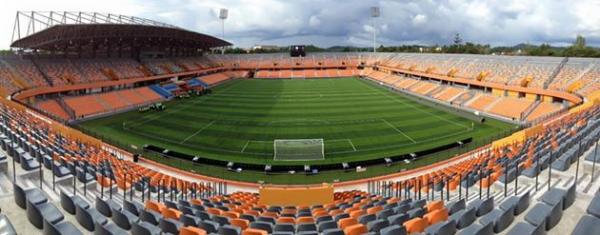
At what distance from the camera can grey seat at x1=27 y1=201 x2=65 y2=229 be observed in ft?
26.2

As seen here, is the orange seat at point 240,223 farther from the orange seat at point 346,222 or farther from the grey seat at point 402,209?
the grey seat at point 402,209

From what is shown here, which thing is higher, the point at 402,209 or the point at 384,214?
the point at 384,214

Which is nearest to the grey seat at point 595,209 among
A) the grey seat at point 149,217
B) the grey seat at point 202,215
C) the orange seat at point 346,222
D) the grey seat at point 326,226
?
the orange seat at point 346,222

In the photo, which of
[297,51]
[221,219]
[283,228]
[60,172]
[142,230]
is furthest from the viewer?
[297,51]

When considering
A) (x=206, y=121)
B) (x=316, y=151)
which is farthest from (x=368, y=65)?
(x=316, y=151)

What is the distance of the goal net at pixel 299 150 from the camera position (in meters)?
30.2

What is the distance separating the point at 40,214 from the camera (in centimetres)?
803

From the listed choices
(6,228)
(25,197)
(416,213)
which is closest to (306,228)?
(416,213)

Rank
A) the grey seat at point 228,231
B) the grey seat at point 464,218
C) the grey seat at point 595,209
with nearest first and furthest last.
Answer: the grey seat at point 595,209 < the grey seat at point 464,218 < the grey seat at point 228,231

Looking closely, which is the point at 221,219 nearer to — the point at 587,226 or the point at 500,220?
the point at 500,220

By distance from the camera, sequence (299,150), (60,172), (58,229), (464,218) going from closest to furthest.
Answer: (58,229)
(464,218)
(60,172)
(299,150)

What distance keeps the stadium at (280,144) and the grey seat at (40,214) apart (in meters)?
0.04

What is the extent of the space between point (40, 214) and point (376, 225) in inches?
284

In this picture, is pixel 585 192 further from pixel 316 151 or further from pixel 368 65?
pixel 368 65
